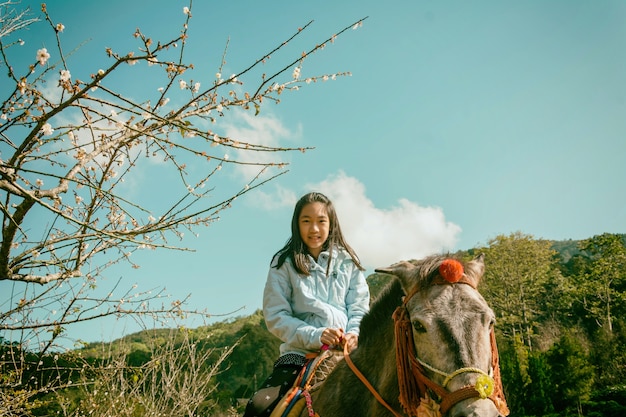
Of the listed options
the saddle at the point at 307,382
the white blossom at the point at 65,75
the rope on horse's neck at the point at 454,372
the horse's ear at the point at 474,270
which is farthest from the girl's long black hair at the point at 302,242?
the white blossom at the point at 65,75

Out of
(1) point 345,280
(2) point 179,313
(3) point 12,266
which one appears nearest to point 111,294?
(2) point 179,313

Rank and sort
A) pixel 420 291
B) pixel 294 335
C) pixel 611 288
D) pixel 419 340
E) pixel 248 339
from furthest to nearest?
pixel 611 288, pixel 248 339, pixel 294 335, pixel 420 291, pixel 419 340

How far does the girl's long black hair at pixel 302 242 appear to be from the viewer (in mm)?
3404

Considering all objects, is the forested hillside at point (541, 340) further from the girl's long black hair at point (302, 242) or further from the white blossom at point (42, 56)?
the white blossom at point (42, 56)

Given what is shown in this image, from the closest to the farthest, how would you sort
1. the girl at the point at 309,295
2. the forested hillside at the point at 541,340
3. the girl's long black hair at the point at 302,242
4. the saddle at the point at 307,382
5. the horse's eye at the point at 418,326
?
the horse's eye at the point at 418,326 → the saddle at the point at 307,382 → the girl at the point at 309,295 → the girl's long black hair at the point at 302,242 → the forested hillside at the point at 541,340

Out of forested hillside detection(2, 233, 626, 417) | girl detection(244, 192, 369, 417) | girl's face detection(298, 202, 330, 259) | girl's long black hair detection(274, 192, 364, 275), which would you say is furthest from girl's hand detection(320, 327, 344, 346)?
forested hillside detection(2, 233, 626, 417)

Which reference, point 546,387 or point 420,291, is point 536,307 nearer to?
point 546,387

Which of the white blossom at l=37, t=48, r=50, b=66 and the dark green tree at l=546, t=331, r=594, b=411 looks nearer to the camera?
the white blossom at l=37, t=48, r=50, b=66

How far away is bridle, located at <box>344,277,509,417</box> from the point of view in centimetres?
164

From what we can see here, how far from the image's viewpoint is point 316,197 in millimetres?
3656

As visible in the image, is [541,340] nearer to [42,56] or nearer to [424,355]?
[424,355]

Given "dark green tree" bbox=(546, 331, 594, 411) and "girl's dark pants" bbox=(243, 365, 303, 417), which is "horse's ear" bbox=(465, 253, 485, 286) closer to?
"girl's dark pants" bbox=(243, 365, 303, 417)

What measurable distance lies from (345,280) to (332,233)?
0.47 meters

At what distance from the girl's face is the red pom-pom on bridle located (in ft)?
5.08
